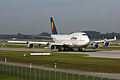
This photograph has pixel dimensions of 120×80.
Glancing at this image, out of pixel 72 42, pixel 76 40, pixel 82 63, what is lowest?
pixel 82 63

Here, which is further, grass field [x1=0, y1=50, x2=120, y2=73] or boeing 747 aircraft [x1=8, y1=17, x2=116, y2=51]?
boeing 747 aircraft [x1=8, y1=17, x2=116, y2=51]

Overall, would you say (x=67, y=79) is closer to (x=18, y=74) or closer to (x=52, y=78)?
(x=52, y=78)

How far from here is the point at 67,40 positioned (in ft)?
326

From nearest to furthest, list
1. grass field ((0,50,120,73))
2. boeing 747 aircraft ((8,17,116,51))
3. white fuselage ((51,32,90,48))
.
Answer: grass field ((0,50,120,73)) < white fuselage ((51,32,90,48)) < boeing 747 aircraft ((8,17,116,51))

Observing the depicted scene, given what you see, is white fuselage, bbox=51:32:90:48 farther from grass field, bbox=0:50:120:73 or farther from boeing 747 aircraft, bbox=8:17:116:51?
grass field, bbox=0:50:120:73

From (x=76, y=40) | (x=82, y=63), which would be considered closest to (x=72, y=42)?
(x=76, y=40)

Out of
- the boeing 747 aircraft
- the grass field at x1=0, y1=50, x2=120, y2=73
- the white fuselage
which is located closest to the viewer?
the grass field at x1=0, y1=50, x2=120, y2=73

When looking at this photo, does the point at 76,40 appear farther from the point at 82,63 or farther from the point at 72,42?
the point at 82,63

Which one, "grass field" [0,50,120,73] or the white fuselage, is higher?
the white fuselage

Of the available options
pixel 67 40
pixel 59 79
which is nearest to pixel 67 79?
pixel 59 79

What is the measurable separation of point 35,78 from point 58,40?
74.2m

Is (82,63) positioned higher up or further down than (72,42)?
further down

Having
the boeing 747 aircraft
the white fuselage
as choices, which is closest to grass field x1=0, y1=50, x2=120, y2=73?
the white fuselage

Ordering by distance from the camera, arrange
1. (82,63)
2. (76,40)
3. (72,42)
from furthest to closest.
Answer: (72,42) → (76,40) → (82,63)
